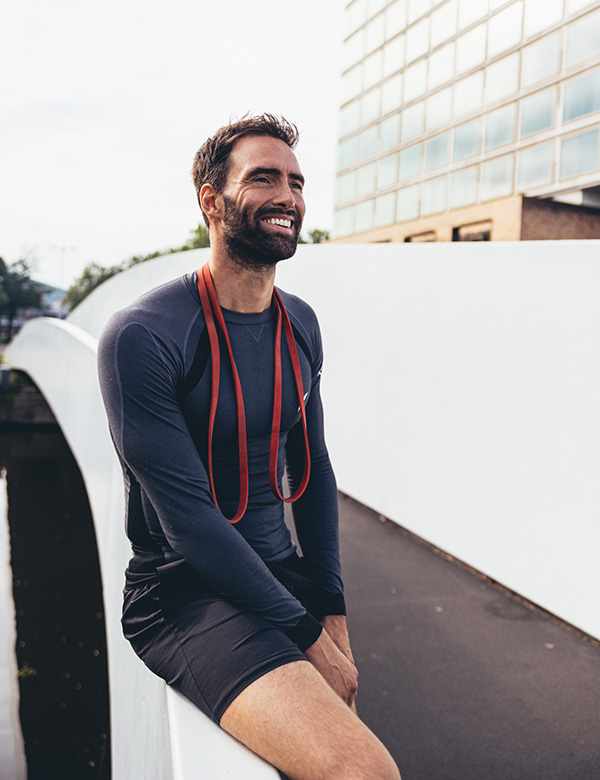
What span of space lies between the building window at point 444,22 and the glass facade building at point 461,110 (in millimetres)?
48

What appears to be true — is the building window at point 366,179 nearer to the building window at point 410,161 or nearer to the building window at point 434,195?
the building window at point 410,161

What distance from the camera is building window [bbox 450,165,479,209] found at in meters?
25.5

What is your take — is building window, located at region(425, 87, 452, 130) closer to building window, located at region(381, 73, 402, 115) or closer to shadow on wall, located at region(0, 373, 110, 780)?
building window, located at region(381, 73, 402, 115)

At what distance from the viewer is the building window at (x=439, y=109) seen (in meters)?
26.9

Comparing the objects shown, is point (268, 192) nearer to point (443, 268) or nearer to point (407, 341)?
point (443, 268)

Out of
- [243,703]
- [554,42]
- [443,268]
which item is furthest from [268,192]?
[554,42]

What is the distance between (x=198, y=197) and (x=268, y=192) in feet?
0.73

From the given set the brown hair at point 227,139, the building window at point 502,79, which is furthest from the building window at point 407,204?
the brown hair at point 227,139

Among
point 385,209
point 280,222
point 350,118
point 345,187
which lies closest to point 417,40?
point 350,118

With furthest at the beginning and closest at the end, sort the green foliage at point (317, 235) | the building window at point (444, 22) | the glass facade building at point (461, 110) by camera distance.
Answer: the green foliage at point (317, 235) < the building window at point (444, 22) < the glass facade building at point (461, 110)

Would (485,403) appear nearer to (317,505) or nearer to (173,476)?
(317,505)

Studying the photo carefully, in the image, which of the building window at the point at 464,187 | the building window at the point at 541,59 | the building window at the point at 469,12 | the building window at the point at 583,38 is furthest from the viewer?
the building window at the point at 464,187

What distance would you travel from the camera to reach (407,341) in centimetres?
452

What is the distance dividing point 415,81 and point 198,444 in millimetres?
30120
